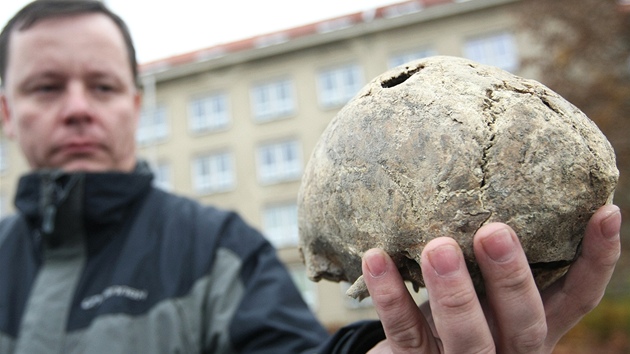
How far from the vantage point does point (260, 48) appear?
66.1 feet

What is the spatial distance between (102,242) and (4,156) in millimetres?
26037

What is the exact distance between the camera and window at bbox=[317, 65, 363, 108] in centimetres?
1958

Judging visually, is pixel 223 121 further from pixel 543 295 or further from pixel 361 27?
pixel 543 295

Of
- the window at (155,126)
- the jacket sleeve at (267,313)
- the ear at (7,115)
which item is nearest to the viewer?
the jacket sleeve at (267,313)

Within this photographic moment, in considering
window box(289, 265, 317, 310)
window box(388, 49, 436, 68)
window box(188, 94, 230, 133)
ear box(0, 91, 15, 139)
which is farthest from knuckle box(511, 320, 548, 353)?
window box(188, 94, 230, 133)

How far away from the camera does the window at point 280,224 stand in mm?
20562

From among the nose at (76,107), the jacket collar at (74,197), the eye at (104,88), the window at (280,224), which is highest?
the window at (280,224)

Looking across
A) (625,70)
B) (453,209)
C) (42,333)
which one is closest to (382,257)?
(453,209)

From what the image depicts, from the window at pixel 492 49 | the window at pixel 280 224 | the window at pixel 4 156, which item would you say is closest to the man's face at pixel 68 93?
the window at pixel 492 49

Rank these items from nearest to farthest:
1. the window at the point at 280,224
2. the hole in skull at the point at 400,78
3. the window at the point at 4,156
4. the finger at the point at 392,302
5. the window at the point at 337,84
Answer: the finger at the point at 392,302
the hole in skull at the point at 400,78
the window at the point at 337,84
the window at the point at 280,224
the window at the point at 4,156

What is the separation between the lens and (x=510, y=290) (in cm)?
125

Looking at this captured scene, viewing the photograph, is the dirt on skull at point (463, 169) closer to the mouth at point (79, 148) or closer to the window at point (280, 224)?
the mouth at point (79, 148)

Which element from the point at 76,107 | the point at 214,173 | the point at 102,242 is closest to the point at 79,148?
the point at 76,107

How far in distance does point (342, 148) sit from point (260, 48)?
19.4 metres
